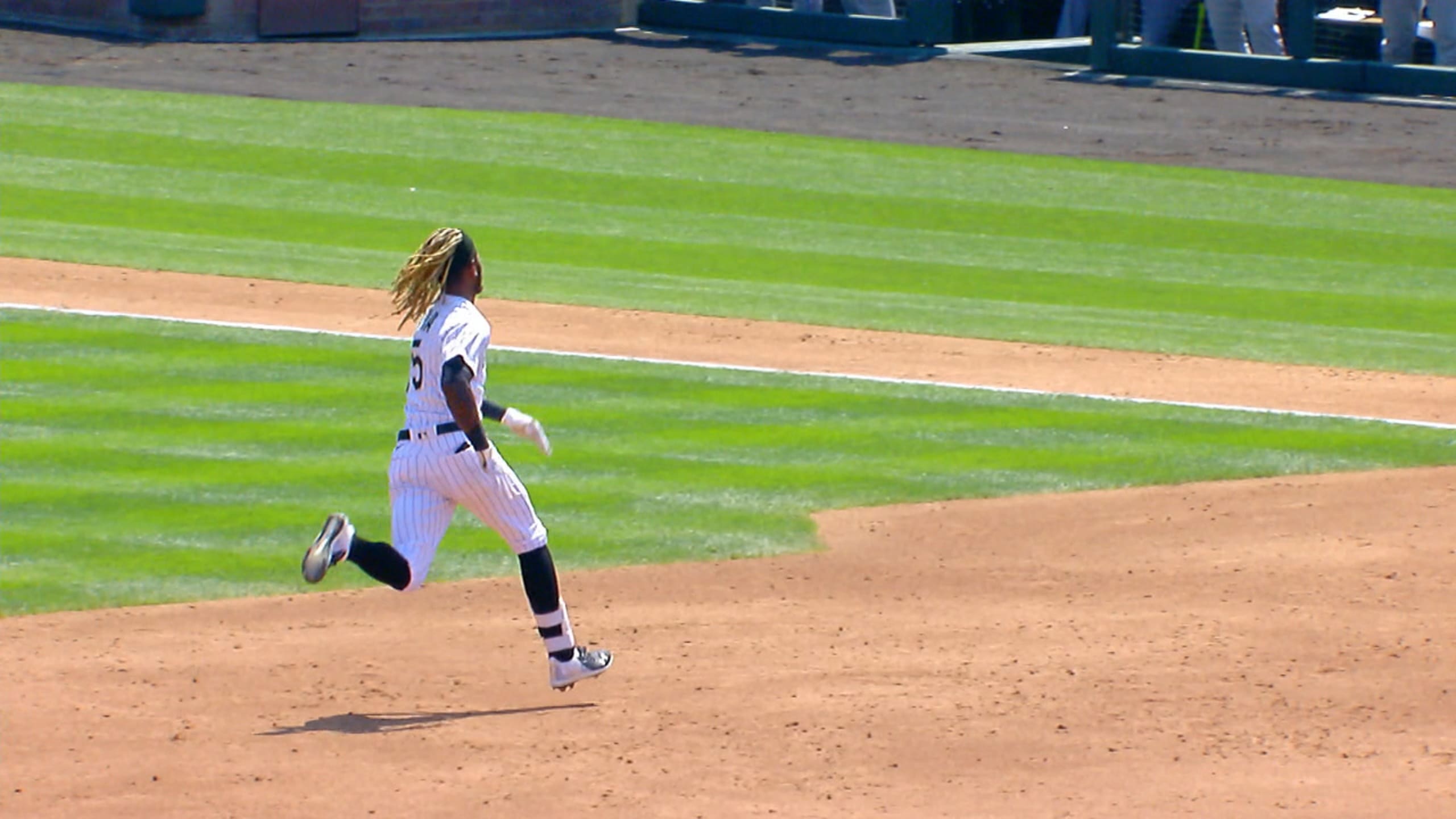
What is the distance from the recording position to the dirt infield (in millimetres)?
7000

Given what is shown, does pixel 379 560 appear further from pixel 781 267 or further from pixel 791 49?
pixel 791 49

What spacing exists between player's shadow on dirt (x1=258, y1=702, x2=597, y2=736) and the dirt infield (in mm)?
17

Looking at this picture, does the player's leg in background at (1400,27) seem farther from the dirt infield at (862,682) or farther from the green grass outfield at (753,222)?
the dirt infield at (862,682)

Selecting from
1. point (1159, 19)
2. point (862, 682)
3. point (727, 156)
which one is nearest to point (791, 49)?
point (1159, 19)

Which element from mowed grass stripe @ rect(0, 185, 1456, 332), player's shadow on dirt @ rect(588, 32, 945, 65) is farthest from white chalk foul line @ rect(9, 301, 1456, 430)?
player's shadow on dirt @ rect(588, 32, 945, 65)

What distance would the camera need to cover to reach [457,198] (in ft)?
63.5

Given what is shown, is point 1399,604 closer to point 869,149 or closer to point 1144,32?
point 869,149

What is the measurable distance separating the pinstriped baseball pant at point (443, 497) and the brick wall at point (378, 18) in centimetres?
2028

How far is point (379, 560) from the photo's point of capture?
7.66 m

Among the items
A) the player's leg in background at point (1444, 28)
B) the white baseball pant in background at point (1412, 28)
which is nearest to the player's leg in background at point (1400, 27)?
the white baseball pant in background at point (1412, 28)

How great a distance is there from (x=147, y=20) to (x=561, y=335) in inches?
546

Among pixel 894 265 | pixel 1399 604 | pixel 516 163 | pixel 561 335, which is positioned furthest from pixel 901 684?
pixel 516 163

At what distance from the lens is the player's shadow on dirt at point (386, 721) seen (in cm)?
763

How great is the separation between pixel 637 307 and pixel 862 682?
785 cm
